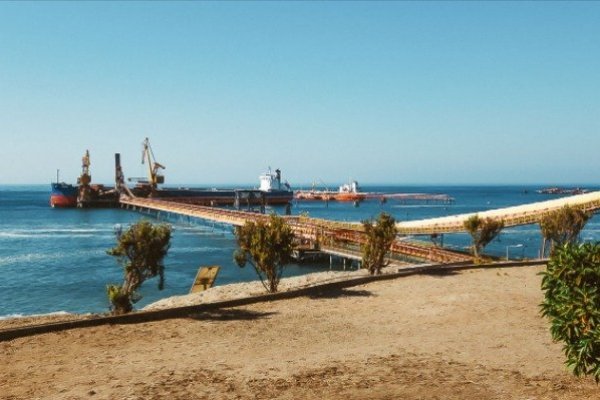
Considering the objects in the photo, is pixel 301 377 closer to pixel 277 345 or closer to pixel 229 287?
pixel 277 345

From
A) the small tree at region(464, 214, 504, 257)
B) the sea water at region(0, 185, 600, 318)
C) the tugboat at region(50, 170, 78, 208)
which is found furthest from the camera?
the tugboat at region(50, 170, 78, 208)

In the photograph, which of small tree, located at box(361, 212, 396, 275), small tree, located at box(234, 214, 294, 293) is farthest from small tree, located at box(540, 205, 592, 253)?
small tree, located at box(234, 214, 294, 293)

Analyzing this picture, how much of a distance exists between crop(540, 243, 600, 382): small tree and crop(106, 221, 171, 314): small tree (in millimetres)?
15926

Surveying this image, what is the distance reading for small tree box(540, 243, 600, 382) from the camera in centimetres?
869

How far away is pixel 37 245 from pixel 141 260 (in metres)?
48.3

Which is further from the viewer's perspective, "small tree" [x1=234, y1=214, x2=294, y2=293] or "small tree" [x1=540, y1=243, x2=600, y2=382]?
"small tree" [x1=234, y1=214, x2=294, y2=293]

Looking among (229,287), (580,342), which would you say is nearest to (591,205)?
(229,287)

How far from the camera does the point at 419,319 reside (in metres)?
17.8

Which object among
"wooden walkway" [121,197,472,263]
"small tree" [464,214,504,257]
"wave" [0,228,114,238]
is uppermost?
"small tree" [464,214,504,257]

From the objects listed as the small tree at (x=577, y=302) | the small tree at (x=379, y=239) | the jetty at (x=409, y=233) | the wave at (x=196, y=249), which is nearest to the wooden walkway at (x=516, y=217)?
the jetty at (x=409, y=233)

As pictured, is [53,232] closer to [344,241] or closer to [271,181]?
[344,241]

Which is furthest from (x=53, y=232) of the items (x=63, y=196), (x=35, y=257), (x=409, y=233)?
(x=63, y=196)

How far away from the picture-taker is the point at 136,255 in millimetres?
21141

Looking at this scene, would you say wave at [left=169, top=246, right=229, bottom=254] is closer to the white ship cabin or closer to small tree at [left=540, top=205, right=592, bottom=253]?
small tree at [left=540, top=205, right=592, bottom=253]
